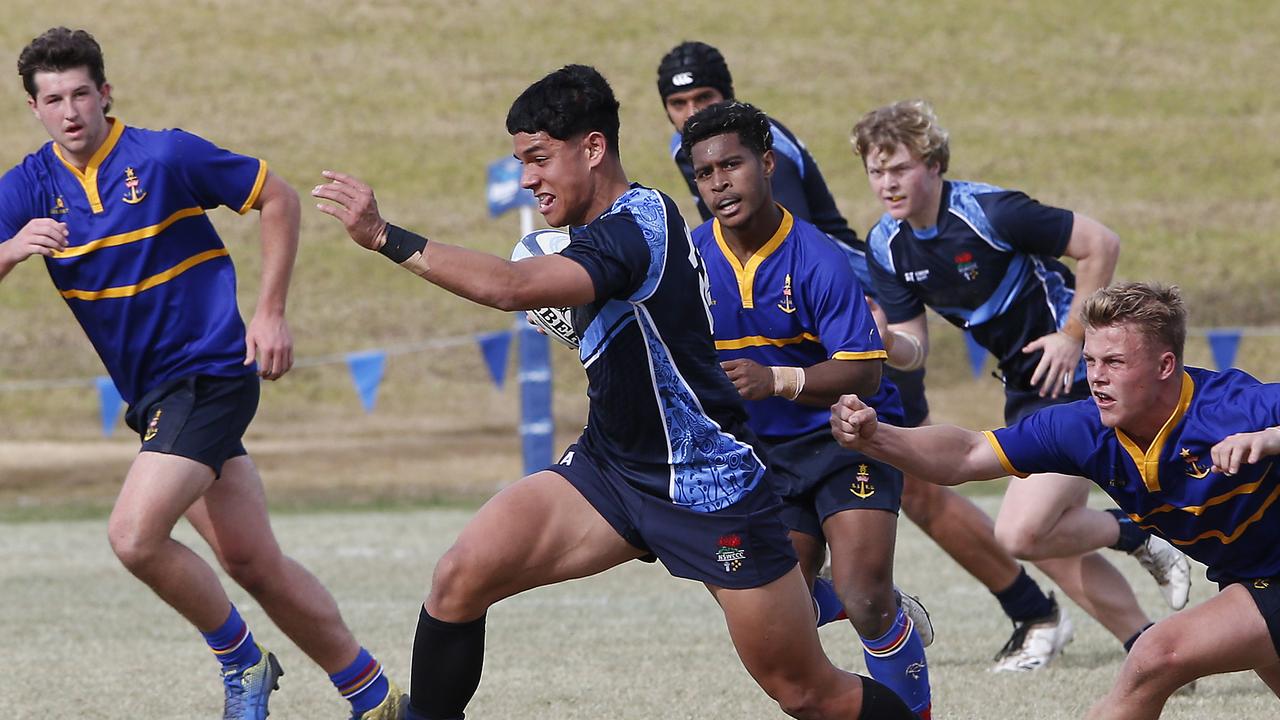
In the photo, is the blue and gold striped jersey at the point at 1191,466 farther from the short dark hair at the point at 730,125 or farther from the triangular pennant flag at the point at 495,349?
the triangular pennant flag at the point at 495,349

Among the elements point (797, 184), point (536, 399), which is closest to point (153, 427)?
point (797, 184)

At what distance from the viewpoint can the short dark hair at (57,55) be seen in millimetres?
5328

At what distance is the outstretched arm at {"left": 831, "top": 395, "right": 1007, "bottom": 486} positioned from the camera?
445 cm

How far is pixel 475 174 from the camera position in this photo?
33.6m

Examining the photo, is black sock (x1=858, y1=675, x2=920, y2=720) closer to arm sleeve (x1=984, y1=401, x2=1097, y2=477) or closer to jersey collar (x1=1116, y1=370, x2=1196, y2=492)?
arm sleeve (x1=984, y1=401, x2=1097, y2=477)

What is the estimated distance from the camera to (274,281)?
5.36 metres

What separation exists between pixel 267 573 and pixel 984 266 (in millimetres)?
2704

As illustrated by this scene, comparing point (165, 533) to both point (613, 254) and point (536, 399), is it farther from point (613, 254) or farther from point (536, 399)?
point (536, 399)

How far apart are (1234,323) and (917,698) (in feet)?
74.3

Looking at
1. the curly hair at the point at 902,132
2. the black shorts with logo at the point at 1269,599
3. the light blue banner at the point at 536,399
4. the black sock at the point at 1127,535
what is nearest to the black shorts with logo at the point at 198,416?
the curly hair at the point at 902,132

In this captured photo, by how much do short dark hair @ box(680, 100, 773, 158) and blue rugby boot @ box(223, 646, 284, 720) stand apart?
204cm

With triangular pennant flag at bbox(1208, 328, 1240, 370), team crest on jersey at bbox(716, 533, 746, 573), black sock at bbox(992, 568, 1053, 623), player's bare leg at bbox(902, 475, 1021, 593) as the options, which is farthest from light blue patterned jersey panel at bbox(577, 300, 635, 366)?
triangular pennant flag at bbox(1208, 328, 1240, 370)

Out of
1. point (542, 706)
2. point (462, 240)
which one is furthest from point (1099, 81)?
point (542, 706)

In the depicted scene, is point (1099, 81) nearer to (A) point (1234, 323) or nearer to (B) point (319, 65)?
(A) point (1234, 323)
